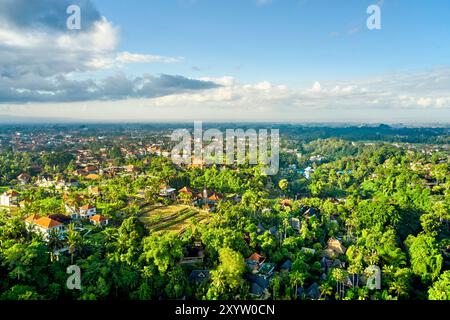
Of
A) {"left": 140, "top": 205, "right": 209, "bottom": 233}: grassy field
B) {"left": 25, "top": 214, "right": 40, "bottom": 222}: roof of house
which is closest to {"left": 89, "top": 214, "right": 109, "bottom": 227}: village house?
{"left": 140, "top": 205, "right": 209, "bottom": 233}: grassy field

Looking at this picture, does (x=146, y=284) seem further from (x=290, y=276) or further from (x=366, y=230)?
(x=366, y=230)

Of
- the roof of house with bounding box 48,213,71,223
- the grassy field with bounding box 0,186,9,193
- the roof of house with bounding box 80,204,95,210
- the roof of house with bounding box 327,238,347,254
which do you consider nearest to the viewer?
the roof of house with bounding box 327,238,347,254

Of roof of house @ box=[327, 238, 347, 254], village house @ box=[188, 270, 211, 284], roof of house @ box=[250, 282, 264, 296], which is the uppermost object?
village house @ box=[188, 270, 211, 284]

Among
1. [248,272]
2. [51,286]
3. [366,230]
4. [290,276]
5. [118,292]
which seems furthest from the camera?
[366,230]

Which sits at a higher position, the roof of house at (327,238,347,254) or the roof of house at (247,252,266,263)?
the roof of house at (247,252,266,263)

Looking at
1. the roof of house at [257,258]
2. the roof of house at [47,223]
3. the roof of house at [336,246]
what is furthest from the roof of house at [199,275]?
the roof of house at [47,223]

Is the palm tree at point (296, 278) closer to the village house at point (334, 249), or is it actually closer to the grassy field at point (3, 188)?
the village house at point (334, 249)

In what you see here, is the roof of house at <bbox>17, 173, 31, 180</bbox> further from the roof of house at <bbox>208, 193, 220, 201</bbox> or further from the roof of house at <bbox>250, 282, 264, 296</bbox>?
the roof of house at <bbox>250, 282, 264, 296</bbox>
